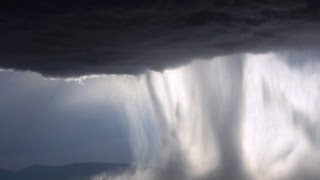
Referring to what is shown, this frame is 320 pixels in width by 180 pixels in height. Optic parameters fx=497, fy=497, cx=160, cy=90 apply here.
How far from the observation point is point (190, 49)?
41344 mm

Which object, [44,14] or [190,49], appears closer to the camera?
[44,14]

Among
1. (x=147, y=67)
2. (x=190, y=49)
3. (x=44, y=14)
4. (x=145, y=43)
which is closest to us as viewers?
(x=44, y=14)

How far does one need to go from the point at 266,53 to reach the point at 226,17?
42.3ft

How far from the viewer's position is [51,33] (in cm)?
3478

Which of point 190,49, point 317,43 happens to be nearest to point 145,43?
point 190,49

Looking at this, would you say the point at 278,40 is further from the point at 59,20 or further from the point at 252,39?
the point at 59,20

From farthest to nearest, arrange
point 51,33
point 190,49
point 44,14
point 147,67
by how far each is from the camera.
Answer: point 147,67, point 190,49, point 51,33, point 44,14

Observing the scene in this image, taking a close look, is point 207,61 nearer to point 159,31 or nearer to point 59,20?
point 159,31

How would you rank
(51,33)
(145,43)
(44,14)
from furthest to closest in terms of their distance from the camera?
(145,43) → (51,33) → (44,14)

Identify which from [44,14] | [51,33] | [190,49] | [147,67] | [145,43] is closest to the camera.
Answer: [44,14]

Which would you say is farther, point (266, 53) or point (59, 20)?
→ point (266, 53)

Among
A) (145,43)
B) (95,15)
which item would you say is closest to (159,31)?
(145,43)

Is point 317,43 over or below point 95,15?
below

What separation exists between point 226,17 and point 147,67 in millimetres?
16694
